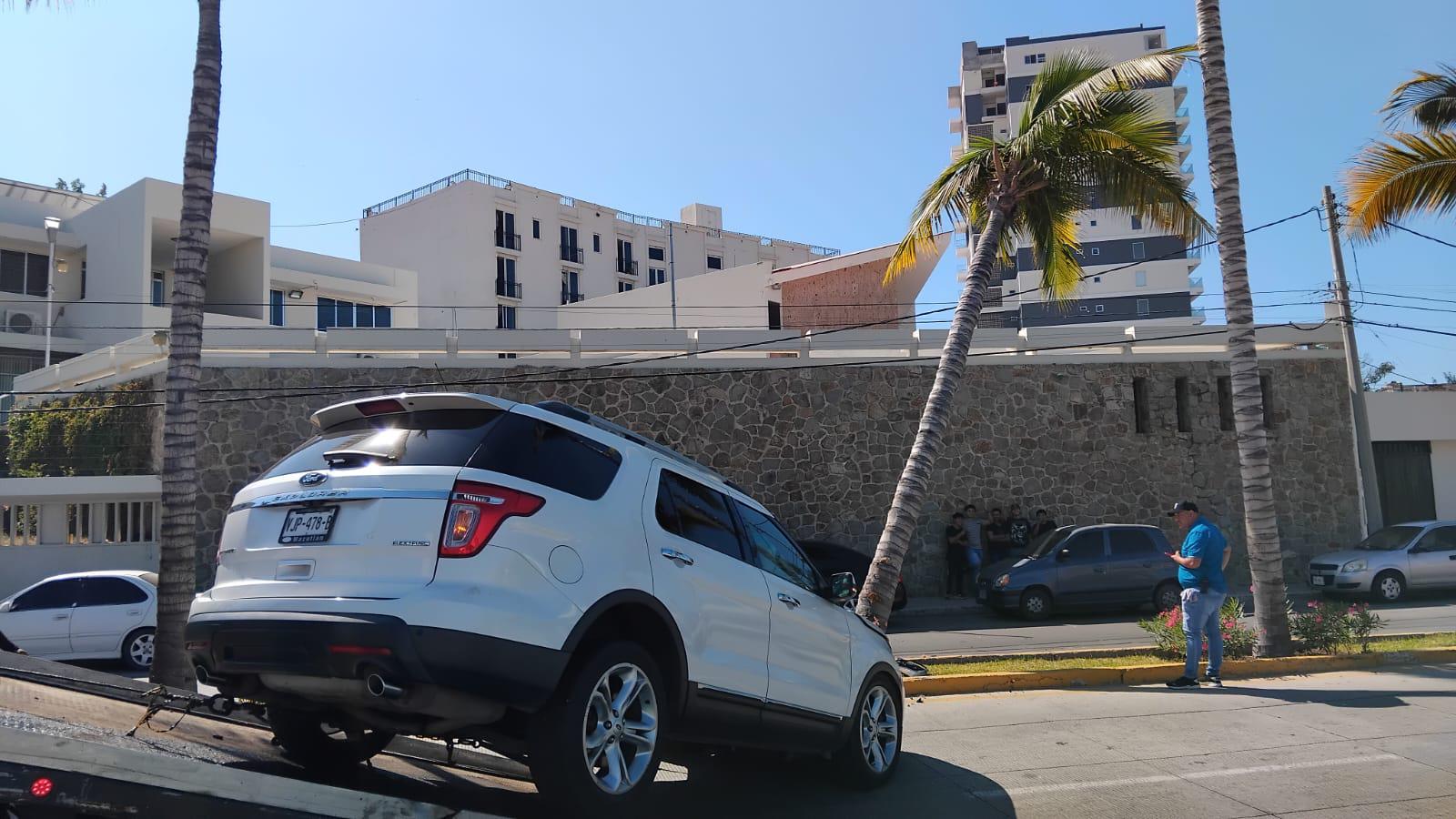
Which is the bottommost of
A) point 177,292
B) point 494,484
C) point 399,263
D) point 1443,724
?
point 1443,724

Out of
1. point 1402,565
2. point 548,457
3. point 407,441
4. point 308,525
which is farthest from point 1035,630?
point 308,525

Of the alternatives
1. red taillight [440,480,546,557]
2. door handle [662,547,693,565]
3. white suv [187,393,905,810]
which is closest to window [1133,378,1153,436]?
white suv [187,393,905,810]

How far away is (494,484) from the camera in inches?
166

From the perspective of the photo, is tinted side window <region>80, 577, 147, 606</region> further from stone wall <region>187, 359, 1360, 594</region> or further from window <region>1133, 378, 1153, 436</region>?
window <region>1133, 378, 1153, 436</region>

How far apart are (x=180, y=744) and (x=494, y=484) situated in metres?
1.88

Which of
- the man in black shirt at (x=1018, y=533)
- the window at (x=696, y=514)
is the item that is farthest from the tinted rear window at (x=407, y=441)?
the man in black shirt at (x=1018, y=533)

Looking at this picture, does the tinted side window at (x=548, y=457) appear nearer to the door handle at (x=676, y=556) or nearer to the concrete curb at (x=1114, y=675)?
the door handle at (x=676, y=556)

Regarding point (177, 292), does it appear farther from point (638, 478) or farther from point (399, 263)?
point (399, 263)

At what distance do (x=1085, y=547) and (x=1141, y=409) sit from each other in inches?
255

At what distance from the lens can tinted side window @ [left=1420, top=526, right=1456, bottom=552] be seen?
19.3 meters

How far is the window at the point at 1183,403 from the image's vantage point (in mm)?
23344

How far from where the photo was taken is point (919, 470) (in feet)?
41.4

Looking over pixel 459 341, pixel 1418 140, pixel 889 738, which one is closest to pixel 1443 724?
pixel 889 738

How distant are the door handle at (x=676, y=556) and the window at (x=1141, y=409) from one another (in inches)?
807
